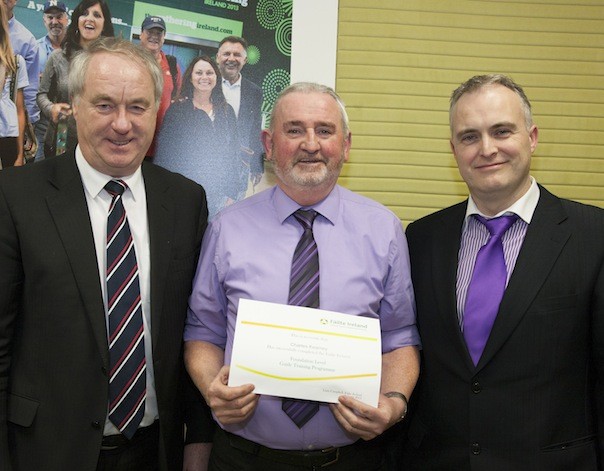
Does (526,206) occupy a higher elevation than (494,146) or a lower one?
lower

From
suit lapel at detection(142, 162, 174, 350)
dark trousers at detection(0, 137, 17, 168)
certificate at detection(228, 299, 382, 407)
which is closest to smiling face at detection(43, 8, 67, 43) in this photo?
dark trousers at detection(0, 137, 17, 168)

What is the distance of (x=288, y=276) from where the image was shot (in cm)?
216

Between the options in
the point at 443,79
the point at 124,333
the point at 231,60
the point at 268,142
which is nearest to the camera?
the point at 124,333

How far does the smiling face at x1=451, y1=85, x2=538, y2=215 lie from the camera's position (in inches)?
83.0

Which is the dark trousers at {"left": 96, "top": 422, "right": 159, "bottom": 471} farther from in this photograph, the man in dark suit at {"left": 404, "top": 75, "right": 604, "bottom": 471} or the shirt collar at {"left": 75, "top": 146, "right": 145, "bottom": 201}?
the man in dark suit at {"left": 404, "top": 75, "right": 604, "bottom": 471}

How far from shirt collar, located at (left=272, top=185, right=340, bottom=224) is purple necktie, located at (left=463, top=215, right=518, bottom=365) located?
0.57 metres

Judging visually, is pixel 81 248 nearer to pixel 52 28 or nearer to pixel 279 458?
pixel 279 458

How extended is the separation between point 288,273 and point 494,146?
2.89ft

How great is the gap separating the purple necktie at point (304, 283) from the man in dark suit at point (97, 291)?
0.42 meters

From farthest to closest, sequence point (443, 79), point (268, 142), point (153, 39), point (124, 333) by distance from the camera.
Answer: point (443, 79) < point (153, 39) < point (268, 142) < point (124, 333)

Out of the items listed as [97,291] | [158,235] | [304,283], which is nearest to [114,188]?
[158,235]

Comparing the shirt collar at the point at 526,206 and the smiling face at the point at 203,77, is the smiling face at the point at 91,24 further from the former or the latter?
the shirt collar at the point at 526,206

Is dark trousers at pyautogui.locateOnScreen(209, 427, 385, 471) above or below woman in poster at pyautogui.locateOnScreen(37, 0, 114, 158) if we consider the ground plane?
below

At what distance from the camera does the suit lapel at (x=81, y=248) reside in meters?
1.93
